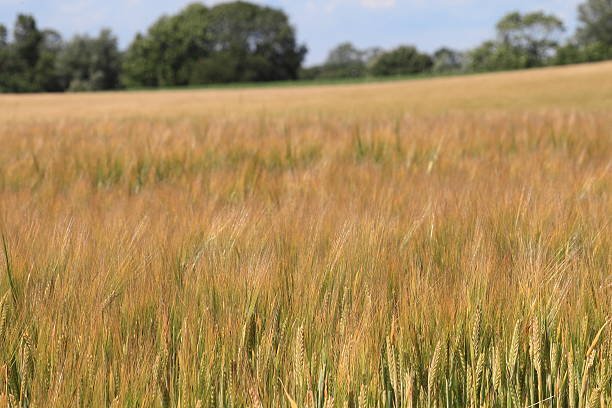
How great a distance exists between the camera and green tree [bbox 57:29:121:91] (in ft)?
189

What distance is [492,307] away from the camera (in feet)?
3.48

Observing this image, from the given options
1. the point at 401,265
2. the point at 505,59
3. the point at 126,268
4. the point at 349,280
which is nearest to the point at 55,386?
the point at 126,268

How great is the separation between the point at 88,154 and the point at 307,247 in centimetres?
228

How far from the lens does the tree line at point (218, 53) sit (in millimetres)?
52175

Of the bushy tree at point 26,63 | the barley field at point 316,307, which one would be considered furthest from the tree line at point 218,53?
the barley field at point 316,307

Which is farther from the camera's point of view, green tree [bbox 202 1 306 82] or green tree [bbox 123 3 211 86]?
green tree [bbox 202 1 306 82]

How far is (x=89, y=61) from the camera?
58375mm

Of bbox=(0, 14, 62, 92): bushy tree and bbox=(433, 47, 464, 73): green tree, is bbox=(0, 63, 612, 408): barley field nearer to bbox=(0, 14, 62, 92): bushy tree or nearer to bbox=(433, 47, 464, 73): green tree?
bbox=(0, 14, 62, 92): bushy tree

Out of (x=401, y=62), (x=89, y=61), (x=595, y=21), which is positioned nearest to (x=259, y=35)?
(x=401, y=62)

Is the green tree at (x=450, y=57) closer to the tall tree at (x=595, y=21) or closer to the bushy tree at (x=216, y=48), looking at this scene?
the tall tree at (x=595, y=21)

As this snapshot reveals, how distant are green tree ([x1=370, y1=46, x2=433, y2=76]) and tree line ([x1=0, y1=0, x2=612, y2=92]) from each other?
0.35 ft

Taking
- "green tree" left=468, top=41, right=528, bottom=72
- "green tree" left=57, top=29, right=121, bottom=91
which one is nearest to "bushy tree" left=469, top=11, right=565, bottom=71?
"green tree" left=468, top=41, right=528, bottom=72

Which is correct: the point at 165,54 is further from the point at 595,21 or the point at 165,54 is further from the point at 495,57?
the point at 595,21

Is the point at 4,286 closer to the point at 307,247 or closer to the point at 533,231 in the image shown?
the point at 307,247
